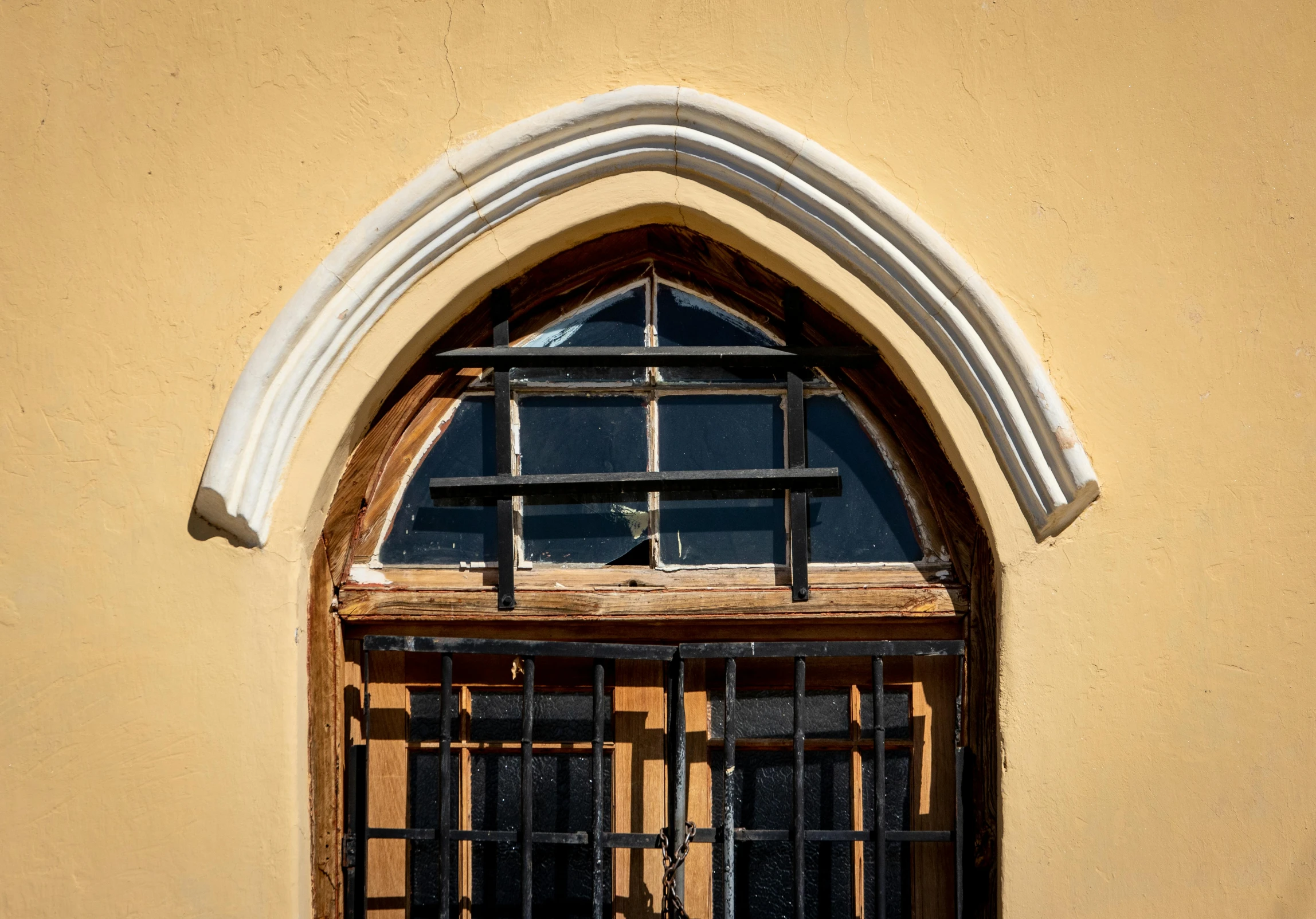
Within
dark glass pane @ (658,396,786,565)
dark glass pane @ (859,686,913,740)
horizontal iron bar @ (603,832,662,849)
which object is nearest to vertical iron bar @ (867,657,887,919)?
dark glass pane @ (859,686,913,740)

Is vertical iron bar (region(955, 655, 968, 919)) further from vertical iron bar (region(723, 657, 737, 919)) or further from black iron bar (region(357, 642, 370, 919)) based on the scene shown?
black iron bar (region(357, 642, 370, 919))

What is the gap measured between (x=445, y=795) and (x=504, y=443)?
30.2 inches

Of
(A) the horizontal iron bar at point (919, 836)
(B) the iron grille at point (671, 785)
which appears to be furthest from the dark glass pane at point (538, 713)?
(A) the horizontal iron bar at point (919, 836)

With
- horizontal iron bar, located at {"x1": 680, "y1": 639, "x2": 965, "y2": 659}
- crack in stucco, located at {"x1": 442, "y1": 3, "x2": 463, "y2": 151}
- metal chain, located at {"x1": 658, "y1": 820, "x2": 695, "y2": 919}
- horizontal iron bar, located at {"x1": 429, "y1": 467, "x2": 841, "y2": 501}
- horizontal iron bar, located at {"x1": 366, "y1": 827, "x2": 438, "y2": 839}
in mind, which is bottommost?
metal chain, located at {"x1": 658, "y1": 820, "x2": 695, "y2": 919}

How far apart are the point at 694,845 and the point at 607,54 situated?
1765mm

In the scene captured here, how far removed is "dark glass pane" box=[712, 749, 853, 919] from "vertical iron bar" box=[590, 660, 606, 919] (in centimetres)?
28

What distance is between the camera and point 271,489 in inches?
74.6

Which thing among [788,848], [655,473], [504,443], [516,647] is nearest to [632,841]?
[788,848]

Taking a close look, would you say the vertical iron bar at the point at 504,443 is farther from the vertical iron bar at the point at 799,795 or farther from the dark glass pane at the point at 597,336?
the vertical iron bar at the point at 799,795

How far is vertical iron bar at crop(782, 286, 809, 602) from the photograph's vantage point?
6.68ft

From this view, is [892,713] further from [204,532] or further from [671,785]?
[204,532]

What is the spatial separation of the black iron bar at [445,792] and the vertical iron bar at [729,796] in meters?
0.59

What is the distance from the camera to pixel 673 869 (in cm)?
199

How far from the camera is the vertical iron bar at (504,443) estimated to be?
2.04m
